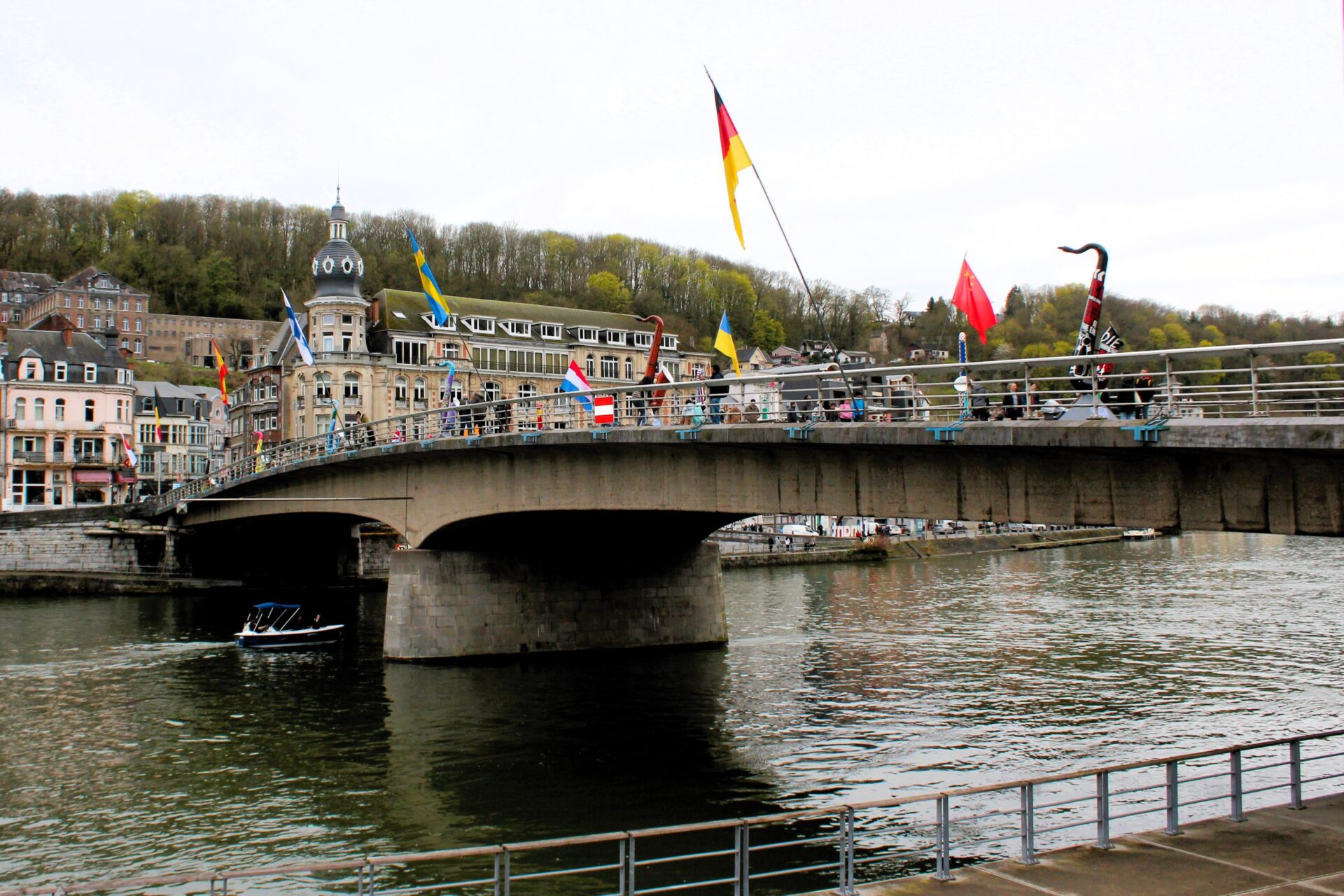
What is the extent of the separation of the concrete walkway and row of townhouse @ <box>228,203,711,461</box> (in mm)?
79321

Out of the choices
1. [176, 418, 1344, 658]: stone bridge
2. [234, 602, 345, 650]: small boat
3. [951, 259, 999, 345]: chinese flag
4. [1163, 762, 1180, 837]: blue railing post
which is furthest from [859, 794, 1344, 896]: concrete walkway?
[234, 602, 345, 650]: small boat

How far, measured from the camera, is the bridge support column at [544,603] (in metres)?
42.7

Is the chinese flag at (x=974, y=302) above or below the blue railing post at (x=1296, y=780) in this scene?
above

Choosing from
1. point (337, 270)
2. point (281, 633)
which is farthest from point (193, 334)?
point (281, 633)

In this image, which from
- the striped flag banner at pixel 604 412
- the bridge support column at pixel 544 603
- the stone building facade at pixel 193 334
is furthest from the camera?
the stone building facade at pixel 193 334

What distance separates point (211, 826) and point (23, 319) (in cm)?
14949

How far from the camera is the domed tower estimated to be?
98.6 meters

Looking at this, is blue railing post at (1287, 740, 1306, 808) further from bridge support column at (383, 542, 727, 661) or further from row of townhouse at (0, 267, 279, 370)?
row of townhouse at (0, 267, 279, 370)

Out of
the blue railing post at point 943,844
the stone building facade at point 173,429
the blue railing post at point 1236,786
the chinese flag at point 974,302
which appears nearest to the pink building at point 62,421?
the stone building facade at point 173,429

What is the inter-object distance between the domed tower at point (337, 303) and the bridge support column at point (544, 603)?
59.9m

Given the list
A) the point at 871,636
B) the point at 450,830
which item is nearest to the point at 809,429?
the point at 450,830

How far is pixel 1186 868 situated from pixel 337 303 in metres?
92.0

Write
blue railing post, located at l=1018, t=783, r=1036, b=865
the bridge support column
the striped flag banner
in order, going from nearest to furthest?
1. blue railing post, located at l=1018, t=783, r=1036, b=865
2. the striped flag banner
3. the bridge support column

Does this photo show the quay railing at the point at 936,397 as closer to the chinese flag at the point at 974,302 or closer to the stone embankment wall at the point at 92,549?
the chinese flag at the point at 974,302
